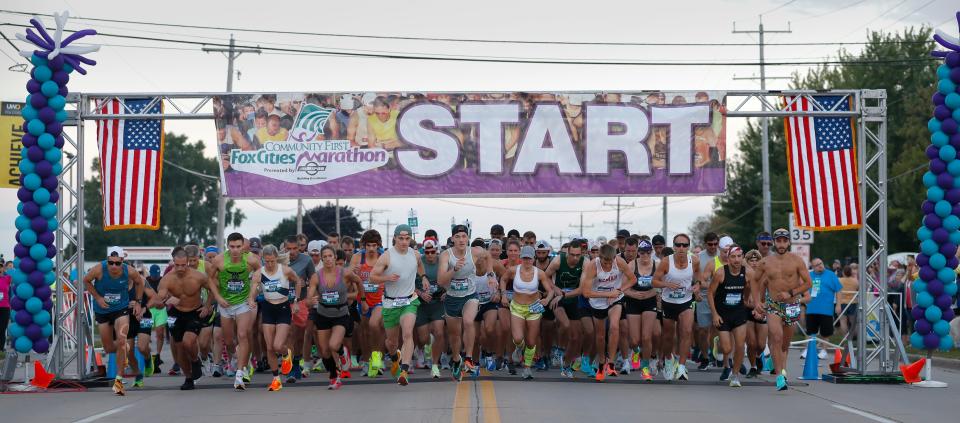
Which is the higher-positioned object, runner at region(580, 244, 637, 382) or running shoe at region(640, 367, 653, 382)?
runner at region(580, 244, 637, 382)

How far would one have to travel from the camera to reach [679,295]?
56.3ft

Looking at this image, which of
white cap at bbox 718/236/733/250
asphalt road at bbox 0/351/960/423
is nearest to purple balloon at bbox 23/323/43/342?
asphalt road at bbox 0/351/960/423

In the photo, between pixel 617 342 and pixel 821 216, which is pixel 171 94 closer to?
pixel 617 342

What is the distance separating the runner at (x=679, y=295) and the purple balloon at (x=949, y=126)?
14.5 ft

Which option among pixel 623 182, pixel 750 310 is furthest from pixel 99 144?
pixel 750 310

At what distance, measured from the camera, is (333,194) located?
19.8 metres

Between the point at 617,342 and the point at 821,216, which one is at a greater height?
the point at 821,216

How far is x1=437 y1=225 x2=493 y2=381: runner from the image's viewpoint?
16344 mm

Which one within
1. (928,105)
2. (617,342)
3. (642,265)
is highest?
(928,105)

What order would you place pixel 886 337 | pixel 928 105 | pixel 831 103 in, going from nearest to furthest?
1. pixel 886 337
2. pixel 831 103
3. pixel 928 105

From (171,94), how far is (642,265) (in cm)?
796

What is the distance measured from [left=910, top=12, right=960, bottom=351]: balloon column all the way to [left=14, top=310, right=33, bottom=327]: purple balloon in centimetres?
1320

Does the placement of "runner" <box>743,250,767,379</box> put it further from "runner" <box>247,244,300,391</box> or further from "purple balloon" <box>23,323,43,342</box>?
"purple balloon" <box>23,323,43,342</box>

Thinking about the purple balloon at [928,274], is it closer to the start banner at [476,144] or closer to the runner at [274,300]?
the start banner at [476,144]
